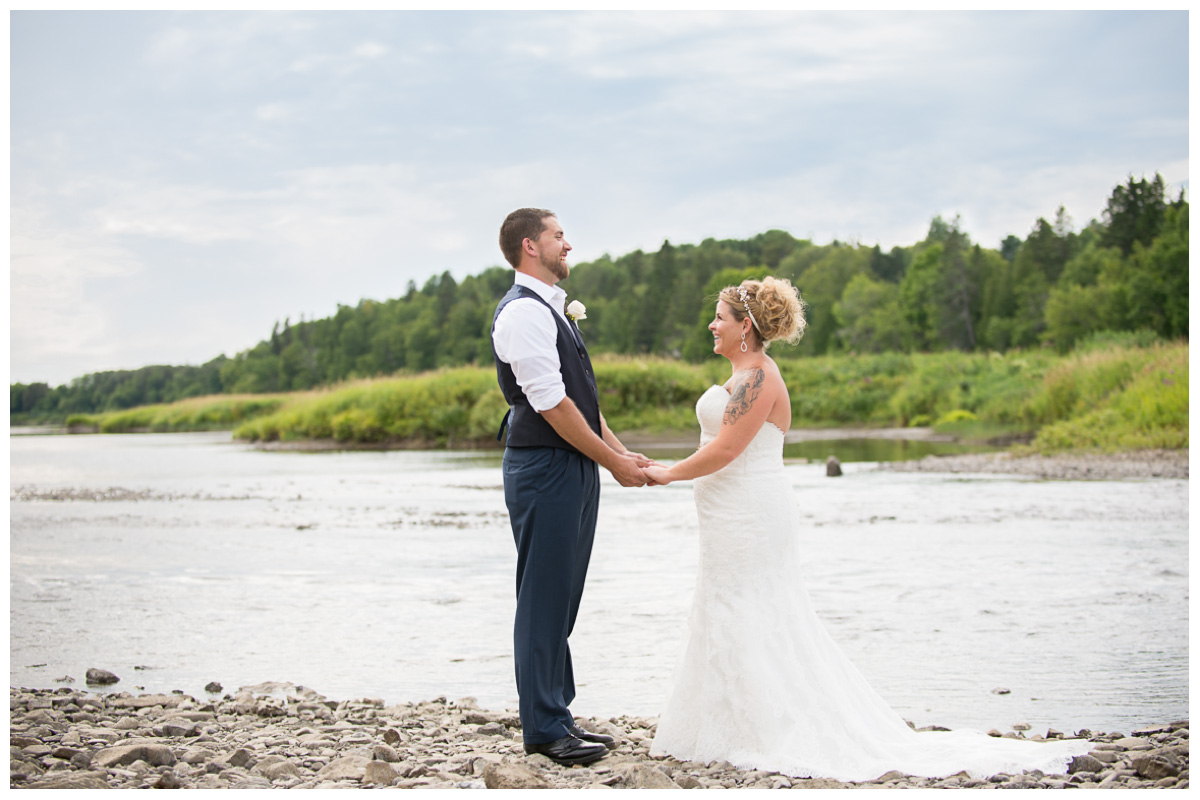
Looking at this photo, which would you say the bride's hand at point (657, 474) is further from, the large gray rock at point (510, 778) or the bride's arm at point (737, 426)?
the large gray rock at point (510, 778)

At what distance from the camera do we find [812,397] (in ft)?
135

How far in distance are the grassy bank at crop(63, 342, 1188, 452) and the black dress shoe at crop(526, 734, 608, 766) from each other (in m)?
25.7

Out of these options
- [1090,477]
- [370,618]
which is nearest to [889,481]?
[1090,477]

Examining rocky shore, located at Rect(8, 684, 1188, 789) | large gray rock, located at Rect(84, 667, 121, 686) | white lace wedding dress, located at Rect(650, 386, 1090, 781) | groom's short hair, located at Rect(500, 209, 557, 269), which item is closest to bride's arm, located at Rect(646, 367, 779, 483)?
white lace wedding dress, located at Rect(650, 386, 1090, 781)

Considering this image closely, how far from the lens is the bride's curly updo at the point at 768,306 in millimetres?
4816

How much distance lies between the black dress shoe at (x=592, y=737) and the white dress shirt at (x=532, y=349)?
1.49 metres

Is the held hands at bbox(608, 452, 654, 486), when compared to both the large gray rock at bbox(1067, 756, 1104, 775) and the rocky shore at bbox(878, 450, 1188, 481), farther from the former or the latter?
the rocky shore at bbox(878, 450, 1188, 481)

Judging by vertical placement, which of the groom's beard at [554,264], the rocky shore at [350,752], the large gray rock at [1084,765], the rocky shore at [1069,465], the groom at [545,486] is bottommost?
the rocky shore at [350,752]

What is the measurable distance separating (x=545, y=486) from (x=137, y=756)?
216cm

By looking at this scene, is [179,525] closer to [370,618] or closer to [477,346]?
[370,618]

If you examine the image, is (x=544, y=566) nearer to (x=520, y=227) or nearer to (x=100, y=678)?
(x=520, y=227)

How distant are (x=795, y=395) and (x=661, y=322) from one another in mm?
36411

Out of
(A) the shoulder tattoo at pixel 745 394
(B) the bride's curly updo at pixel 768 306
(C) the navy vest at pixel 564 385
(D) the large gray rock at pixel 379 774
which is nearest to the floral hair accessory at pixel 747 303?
(B) the bride's curly updo at pixel 768 306

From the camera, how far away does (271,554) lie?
1235 cm
